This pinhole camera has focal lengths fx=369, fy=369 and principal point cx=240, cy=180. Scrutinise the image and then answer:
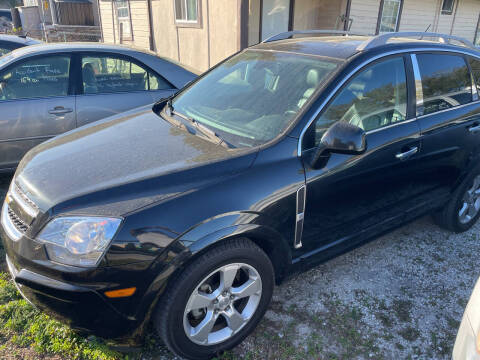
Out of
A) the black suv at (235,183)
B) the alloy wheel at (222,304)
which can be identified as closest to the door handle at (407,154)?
the black suv at (235,183)

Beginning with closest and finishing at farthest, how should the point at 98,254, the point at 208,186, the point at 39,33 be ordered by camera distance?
the point at 98,254 < the point at 208,186 < the point at 39,33

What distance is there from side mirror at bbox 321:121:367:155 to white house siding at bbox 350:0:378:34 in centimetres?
908

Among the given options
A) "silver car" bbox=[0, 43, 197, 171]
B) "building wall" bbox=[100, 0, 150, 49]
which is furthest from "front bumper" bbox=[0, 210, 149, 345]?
"building wall" bbox=[100, 0, 150, 49]

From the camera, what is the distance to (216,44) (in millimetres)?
9258

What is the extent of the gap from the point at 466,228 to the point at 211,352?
2.95 metres

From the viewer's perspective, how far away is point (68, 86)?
4.15 meters

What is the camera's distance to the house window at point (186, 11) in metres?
10.2

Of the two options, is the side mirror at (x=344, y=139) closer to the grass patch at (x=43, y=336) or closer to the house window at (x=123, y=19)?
the grass patch at (x=43, y=336)

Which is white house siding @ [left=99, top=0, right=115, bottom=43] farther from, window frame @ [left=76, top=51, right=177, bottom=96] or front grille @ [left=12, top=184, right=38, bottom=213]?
front grille @ [left=12, top=184, right=38, bottom=213]

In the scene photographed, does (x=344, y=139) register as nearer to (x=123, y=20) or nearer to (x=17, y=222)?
(x=17, y=222)

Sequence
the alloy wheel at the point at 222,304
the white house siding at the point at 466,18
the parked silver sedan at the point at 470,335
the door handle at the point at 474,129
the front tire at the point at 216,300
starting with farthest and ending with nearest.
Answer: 1. the white house siding at the point at 466,18
2. the door handle at the point at 474,129
3. the alloy wheel at the point at 222,304
4. the front tire at the point at 216,300
5. the parked silver sedan at the point at 470,335

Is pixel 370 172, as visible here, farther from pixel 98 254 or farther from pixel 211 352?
pixel 98 254

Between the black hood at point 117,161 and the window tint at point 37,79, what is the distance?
1635 millimetres

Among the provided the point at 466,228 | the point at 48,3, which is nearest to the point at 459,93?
the point at 466,228
